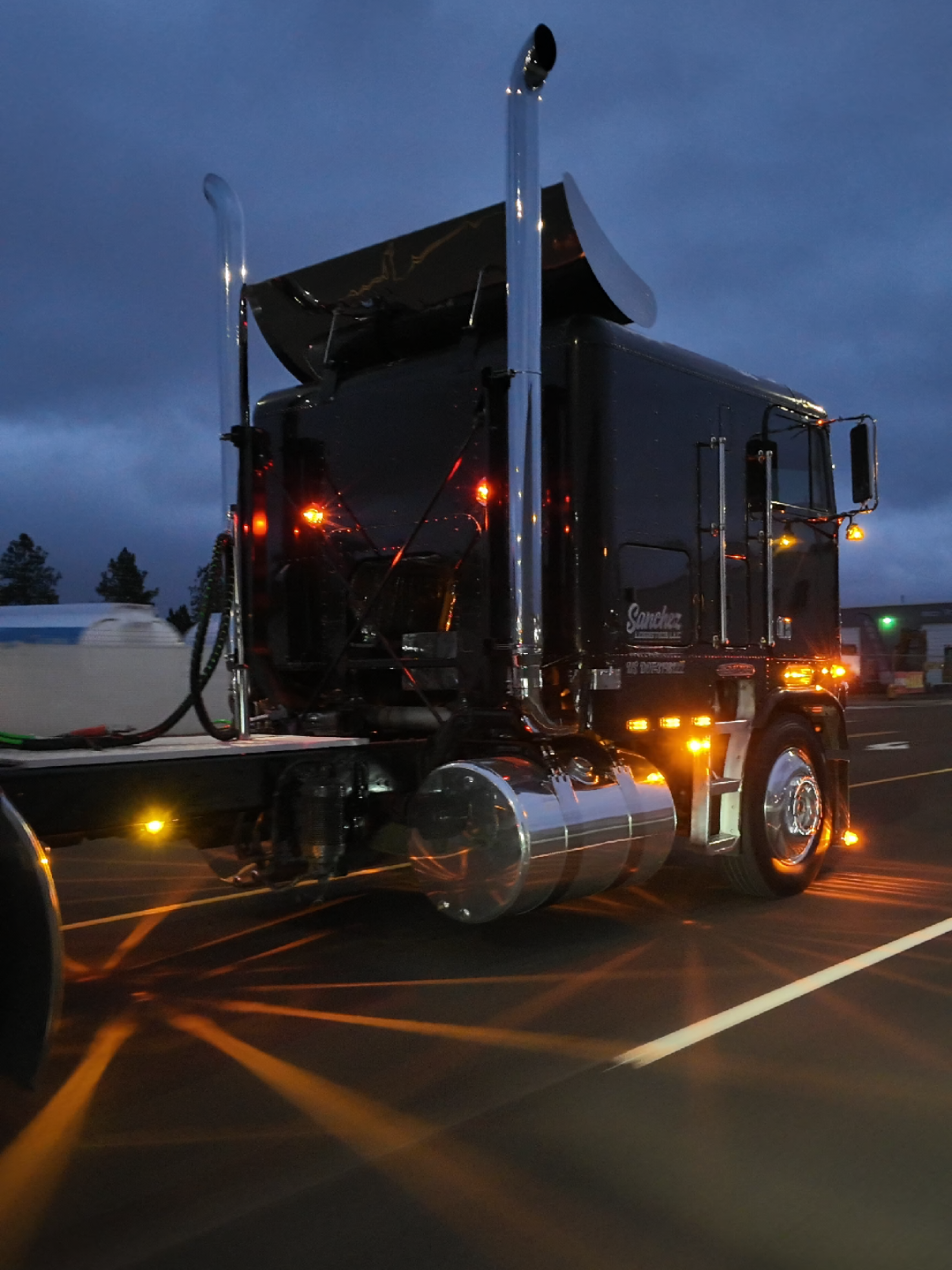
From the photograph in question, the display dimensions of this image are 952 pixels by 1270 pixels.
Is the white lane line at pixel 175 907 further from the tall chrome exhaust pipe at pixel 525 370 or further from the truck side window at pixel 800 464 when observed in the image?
the truck side window at pixel 800 464

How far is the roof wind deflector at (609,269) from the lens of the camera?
234 inches

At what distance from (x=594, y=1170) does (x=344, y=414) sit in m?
4.76

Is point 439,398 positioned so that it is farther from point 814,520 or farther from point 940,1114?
point 940,1114

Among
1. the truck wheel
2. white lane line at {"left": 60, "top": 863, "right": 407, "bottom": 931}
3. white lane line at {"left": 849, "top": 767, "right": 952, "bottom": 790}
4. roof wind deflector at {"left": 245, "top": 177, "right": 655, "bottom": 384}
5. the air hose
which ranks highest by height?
roof wind deflector at {"left": 245, "top": 177, "right": 655, "bottom": 384}

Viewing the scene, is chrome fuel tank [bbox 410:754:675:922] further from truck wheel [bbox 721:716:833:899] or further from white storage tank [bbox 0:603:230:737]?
white storage tank [bbox 0:603:230:737]

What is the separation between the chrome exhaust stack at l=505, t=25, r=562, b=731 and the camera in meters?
5.62

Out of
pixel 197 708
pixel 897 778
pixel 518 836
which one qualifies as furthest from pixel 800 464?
pixel 897 778

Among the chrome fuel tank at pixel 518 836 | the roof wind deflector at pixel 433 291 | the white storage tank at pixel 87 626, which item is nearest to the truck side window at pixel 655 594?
the chrome fuel tank at pixel 518 836

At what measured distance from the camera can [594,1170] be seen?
11.1 feet

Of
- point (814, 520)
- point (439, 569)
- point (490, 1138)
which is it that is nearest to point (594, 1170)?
point (490, 1138)

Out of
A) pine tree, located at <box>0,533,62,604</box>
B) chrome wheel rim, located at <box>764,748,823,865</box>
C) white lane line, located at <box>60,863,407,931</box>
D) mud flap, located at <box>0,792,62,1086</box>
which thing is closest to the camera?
mud flap, located at <box>0,792,62,1086</box>

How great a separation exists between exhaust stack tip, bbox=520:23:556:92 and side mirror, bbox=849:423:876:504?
9.93ft

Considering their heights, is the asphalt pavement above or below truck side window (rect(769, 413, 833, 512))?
below

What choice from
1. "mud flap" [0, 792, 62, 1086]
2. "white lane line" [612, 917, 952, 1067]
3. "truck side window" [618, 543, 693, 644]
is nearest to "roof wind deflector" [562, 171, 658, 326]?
"truck side window" [618, 543, 693, 644]
